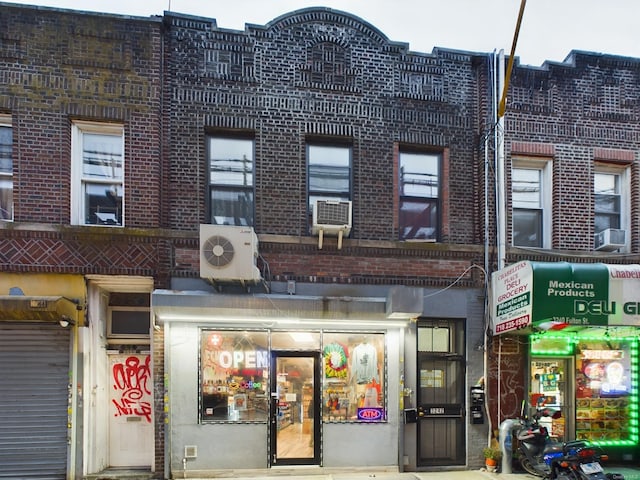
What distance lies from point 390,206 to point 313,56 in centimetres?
332

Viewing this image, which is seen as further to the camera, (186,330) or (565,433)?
(565,433)

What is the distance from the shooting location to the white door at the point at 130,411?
8641 mm

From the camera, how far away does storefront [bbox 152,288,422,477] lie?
7.91m

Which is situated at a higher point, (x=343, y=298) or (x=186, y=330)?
(x=343, y=298)

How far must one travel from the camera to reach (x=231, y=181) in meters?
8.62

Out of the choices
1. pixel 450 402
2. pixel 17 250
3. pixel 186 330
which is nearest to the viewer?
pixel 17 250

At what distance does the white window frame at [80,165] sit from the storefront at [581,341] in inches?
281

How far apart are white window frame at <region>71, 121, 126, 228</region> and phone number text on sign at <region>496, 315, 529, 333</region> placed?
7152 millimetres

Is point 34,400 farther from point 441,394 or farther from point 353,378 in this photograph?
point 441,394

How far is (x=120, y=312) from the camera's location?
29.2ft

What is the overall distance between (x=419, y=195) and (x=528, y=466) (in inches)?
215

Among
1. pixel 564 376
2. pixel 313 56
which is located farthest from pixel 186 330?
pixel 564 376

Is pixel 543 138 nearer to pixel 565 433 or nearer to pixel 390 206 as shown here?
pixel 390 206

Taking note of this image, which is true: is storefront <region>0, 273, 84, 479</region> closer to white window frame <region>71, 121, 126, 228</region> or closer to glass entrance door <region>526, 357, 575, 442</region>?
white window frame <region>71, 121, 126, 228</region>
